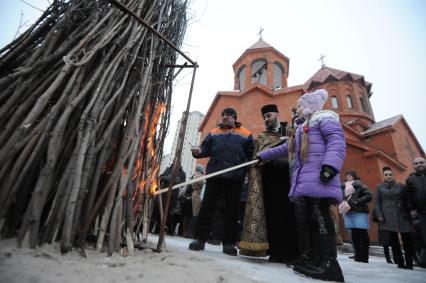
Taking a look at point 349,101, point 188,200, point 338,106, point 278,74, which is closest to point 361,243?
point 188,200

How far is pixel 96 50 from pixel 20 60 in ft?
1.88

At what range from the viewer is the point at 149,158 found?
2.12m

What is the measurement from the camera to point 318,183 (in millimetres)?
2002

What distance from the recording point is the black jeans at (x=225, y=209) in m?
2.92

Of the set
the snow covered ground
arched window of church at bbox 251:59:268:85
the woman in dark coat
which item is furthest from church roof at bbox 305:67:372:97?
the snow covered ground

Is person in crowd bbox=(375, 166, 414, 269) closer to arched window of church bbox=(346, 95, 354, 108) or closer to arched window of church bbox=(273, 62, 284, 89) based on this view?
arched window of church bbox=(273, 62, 284, 89)

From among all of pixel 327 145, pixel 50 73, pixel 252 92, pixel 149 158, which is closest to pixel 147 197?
pixel 149 158

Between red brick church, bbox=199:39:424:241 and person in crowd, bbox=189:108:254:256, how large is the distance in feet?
26.0

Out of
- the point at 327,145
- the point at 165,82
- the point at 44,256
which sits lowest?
the point at 44,256

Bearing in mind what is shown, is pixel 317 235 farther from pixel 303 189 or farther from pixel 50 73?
pixel 50 73

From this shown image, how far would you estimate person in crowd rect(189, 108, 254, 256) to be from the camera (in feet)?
9.57

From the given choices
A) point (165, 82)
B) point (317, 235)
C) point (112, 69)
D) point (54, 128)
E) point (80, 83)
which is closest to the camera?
point (54, 128)

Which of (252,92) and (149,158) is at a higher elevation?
(252,92)

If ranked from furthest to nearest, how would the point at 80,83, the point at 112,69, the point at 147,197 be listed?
the point at 147,197 → the point at 112,69 → the point at 80,83
